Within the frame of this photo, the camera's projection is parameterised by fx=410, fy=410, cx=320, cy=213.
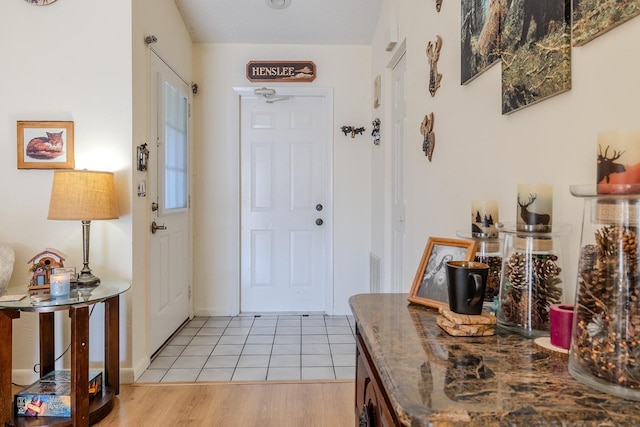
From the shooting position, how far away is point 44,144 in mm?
2328

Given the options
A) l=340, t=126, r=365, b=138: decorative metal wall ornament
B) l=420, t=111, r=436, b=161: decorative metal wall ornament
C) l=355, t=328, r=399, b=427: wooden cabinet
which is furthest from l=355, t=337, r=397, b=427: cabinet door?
l=340, t=126, r=365, b=138: decorative metal wall ornament

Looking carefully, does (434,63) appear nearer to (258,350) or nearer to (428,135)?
(428,135)

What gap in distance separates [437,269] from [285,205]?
281 cm

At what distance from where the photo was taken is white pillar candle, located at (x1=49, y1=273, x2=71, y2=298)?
1907 millimetres

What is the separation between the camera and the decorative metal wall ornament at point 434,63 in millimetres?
1867

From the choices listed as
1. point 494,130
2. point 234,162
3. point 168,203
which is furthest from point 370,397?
point 234,162

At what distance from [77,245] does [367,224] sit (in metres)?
2.36

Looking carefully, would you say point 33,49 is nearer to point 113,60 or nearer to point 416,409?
point 113,60

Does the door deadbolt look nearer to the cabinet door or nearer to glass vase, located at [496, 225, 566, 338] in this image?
the cabinet door

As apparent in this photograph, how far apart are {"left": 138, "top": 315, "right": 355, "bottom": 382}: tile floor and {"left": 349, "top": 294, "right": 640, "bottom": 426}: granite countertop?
1788 mm

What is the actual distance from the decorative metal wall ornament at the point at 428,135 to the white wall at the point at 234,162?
5.68ft

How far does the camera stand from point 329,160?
12.5 feet

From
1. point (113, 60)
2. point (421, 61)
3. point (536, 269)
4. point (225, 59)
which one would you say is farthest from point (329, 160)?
point (536, 269)

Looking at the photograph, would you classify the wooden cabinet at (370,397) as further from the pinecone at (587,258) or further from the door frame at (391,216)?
the door frame at (391,216)
